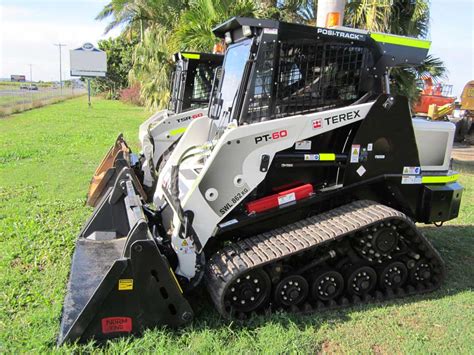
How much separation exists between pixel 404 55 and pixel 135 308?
3.55 m

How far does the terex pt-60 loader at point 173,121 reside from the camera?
7.77 metres

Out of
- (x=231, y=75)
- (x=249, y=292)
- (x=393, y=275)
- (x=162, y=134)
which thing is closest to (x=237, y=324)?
(x=249, y=292)

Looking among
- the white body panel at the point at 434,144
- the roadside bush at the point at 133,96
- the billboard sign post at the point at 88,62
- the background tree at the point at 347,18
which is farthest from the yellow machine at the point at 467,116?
the billboard sign post at the point at 88,62

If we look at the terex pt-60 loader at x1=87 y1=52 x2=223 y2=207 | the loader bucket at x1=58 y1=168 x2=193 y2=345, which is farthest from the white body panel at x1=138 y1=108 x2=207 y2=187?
the loader bucket at x1=58 y1=168 x2=193 y2=345

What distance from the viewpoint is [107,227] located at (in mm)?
4922

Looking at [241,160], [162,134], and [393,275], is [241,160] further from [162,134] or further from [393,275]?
[162,134]

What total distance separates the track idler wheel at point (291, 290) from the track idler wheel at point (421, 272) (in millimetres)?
1246

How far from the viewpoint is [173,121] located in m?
8.47

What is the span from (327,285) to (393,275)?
0.76 metres

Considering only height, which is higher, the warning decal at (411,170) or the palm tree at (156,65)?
the palm tree at (156,65)

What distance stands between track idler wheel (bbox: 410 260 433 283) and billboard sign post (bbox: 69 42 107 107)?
1983 inches

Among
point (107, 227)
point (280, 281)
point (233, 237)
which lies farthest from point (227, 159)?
point (107, 227)

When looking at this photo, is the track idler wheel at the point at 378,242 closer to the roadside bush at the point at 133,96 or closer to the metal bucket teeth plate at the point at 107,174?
the metal bucket teeth plate at the point at 107,174

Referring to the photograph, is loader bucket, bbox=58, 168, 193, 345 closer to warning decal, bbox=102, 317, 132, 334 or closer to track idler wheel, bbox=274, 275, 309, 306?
warning decal, bbox=102, 317, 132, 334
